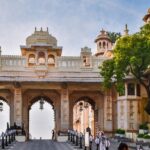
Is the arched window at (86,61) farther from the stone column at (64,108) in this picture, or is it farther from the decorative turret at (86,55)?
the stone column at (64,108)

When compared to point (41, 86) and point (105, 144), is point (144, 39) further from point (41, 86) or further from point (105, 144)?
point (41, 86)

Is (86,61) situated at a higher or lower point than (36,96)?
higher

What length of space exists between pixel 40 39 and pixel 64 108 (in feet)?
23.4

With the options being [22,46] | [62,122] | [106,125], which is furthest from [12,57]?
[106,125]

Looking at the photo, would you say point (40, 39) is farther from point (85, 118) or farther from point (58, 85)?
point (85, 118)

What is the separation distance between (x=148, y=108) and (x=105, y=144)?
43.4 ft

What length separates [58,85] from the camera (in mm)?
45938

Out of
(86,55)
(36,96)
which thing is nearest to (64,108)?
(36,96)

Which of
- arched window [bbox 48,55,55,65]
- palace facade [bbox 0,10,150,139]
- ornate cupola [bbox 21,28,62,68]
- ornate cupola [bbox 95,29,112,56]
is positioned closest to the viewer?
palace facade [bbox 0,10,150,139]

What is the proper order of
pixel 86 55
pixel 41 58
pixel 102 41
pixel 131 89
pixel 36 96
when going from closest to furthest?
1. pixel 131 89
2. pixel 86 55
3. pixel 41 58
4. pixel 36 96
5. pixel 102 41

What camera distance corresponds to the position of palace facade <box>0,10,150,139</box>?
44.6 metres

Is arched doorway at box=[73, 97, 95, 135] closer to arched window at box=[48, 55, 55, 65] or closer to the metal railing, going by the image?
arched window at box=[48, 55, 55, 65]

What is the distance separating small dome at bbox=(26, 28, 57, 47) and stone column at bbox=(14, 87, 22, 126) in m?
4.88

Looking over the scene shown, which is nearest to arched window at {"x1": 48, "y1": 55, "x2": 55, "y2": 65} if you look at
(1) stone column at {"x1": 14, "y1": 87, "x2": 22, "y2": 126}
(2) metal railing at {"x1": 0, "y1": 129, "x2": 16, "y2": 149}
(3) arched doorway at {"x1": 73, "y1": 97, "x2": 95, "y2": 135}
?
(1) stone column at {"x1": 14, "y1": 87, "x2": 22, "y2": 126}
